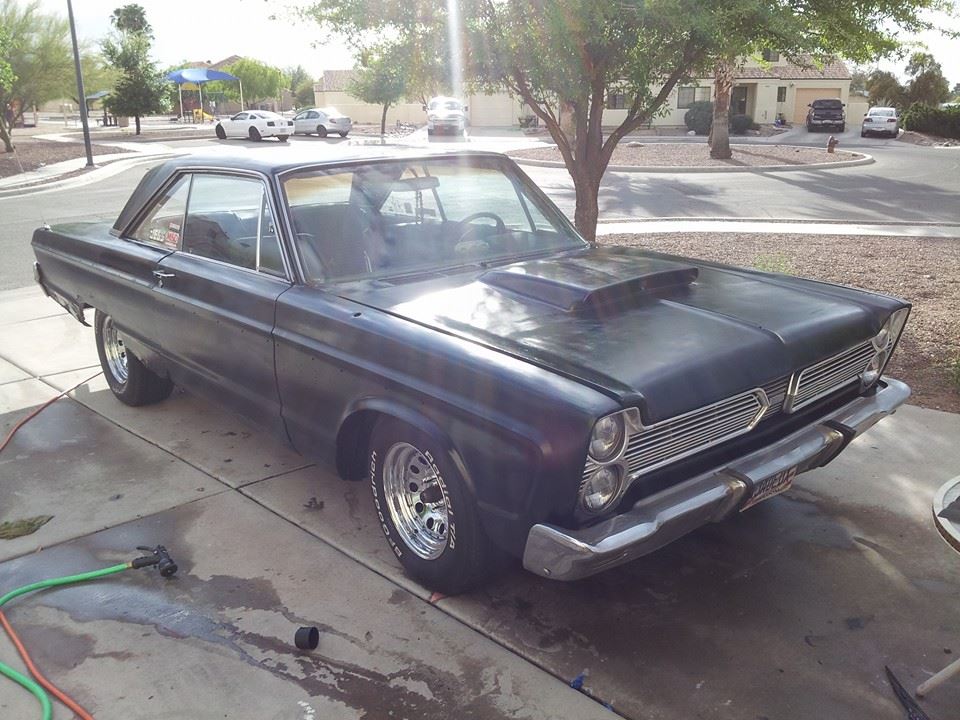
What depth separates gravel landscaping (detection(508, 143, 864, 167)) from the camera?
24.1 m

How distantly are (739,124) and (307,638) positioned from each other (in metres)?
42.7

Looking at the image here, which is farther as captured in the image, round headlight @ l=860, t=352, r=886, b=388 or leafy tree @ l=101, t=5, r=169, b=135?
leafy tree @ l=101, t=5, r=169, b=135

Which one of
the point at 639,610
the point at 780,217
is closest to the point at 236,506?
the point at 639,610

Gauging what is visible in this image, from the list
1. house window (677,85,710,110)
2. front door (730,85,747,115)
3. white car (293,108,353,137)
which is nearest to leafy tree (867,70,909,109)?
front door (730,85,747,115)

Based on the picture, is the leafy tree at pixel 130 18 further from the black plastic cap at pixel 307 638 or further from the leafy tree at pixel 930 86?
the black plastic cap at pixel 307 638

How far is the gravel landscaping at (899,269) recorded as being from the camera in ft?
19.4

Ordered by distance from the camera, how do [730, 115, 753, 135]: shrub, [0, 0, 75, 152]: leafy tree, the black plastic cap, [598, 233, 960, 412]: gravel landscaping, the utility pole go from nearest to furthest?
the black plastic cap → [598, 233, 960, 412]: gravel landscaping → the utility pole → [0, 0, 75, 152]: leafy tree → [730, 115, 753, 135]: shrub

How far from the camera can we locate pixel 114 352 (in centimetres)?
552

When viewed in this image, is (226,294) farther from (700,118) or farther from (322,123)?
(700,118)

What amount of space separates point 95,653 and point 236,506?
46.2 inches

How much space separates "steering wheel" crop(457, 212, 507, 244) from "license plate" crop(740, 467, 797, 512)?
190cm

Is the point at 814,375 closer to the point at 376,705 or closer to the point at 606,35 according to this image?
the point at 376,705

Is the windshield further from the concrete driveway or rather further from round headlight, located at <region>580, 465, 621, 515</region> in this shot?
round headlight, located at <region>580, 465, 621, 515</region>

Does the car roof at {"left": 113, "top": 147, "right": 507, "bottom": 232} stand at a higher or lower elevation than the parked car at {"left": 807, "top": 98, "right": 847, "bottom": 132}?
lower
